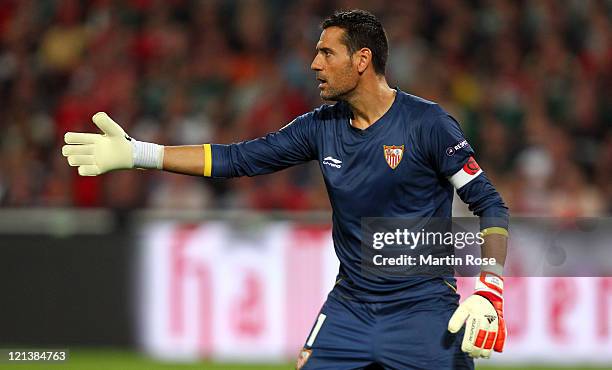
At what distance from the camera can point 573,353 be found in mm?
9023

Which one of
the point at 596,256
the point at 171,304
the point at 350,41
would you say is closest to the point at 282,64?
the point at 171,304

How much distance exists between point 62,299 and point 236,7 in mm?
4012

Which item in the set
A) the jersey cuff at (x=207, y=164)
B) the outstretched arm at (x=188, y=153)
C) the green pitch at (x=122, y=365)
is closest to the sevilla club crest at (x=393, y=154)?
the outstretched arm at (x=188, y=153)

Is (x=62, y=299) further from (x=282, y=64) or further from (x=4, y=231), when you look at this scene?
(x=282, y=64)

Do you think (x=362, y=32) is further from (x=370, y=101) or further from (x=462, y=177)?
(x=462, y=177)

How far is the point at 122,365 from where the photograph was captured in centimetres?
904

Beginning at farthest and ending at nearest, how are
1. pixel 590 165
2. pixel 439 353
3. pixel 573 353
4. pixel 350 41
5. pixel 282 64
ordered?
pixel 282 64 < pixel 590 165 < pixel 573 353 < pixel 350 41 < pixel 439 353

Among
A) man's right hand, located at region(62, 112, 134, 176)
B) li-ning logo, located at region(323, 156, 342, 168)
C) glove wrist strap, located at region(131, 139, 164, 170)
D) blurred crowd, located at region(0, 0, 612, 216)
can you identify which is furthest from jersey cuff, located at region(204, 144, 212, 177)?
blurred crowd, located at region(0, 0, 612, 216)

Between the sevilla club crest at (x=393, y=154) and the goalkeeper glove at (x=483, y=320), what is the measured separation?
25.3 inches

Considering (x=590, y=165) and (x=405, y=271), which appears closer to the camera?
(x=405, y=271)

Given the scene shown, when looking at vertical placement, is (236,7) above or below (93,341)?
above

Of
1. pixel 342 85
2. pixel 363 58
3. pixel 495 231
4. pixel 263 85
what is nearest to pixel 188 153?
pixel 342 85

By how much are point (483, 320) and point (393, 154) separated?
2.82 feet

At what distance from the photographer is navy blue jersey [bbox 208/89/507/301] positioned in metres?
4.80
